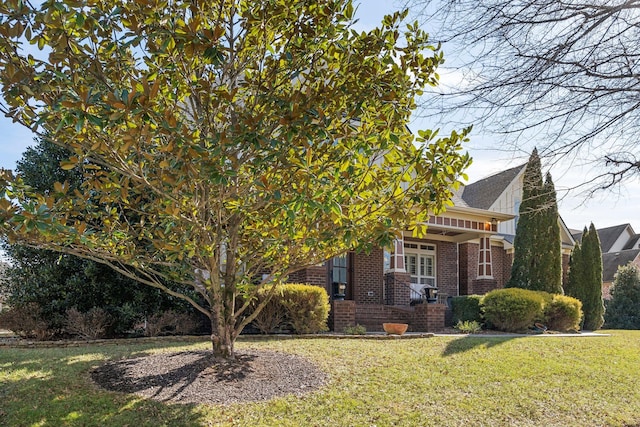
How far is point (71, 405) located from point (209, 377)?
1.59 m

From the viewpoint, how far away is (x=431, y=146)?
5133 mm

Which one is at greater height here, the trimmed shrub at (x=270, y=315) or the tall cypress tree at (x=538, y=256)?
the tall cypress tree at (x=538, y=256)

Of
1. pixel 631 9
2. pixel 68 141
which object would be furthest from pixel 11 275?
pixel 631 9

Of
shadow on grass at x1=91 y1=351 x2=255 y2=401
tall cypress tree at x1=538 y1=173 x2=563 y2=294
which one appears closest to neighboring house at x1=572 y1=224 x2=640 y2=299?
tall cypress tree at x1=538 y1=173 x2=563 y2=294

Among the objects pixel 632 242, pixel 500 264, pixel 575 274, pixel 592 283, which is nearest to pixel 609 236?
pixel 632 242

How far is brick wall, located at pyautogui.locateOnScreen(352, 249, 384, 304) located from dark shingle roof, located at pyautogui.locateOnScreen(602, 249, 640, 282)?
71.8 feet

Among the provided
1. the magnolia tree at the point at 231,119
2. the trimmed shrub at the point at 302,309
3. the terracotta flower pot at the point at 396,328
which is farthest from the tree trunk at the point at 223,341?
the terracotta flower pot at the point at 396,328

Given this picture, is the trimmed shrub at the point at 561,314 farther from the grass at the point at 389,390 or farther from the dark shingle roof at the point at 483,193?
the dark shingle roof at the point at 483,193

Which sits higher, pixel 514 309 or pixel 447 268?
pixel 447 268

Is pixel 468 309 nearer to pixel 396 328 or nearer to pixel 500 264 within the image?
pixel 396 328

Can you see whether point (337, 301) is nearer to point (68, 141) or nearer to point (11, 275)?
point (11, 275)

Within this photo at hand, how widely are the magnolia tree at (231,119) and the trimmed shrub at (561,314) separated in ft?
34.6

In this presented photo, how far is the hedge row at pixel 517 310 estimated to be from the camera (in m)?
Answer: 13.2

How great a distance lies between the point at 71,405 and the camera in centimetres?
516
